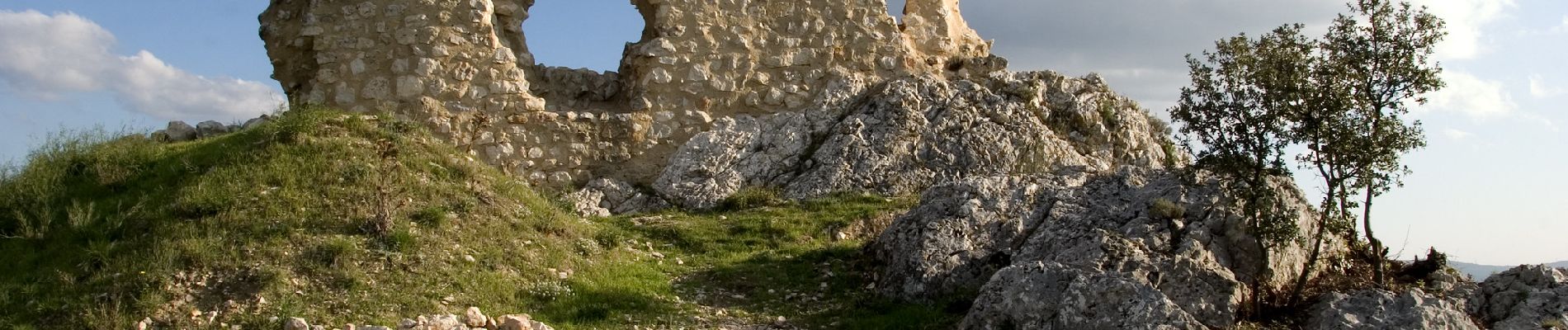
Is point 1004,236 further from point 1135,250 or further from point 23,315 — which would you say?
point 23,315

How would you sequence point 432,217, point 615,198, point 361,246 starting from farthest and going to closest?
1. point 615,198
2. point 432,217
3. point 361,246

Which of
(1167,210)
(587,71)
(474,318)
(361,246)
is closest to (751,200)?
(587,71)

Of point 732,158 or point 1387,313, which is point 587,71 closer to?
point 732,158

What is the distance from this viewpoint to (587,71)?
654 inches

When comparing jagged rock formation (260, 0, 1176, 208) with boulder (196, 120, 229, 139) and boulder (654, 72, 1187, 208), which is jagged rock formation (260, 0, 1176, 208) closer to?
boulder (654, 72, 1187, 208)

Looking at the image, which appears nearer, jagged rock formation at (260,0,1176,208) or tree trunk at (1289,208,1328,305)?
tree trunk at (1289,208,1328,305)

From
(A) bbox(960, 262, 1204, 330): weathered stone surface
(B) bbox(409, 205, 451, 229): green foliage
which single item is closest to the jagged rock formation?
(B) bbox(409, 205, 451, 229): green foliage

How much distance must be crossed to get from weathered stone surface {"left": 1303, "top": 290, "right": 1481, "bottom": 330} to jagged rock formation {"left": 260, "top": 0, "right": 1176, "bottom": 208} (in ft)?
22.7

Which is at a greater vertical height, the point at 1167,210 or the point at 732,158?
the point at 732,158

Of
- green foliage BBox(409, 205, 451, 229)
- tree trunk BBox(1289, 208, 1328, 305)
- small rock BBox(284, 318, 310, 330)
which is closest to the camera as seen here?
small rock BBox(284, 318, 310, 330)

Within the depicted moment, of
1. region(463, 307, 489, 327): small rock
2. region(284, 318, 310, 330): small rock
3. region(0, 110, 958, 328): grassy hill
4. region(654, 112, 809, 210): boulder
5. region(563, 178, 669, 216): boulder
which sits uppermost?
region(654, 112, 809, 210): boulder

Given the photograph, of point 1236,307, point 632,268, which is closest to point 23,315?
point 632,268

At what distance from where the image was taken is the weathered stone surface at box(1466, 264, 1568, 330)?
809 cm

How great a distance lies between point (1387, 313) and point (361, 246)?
8.36 meters
